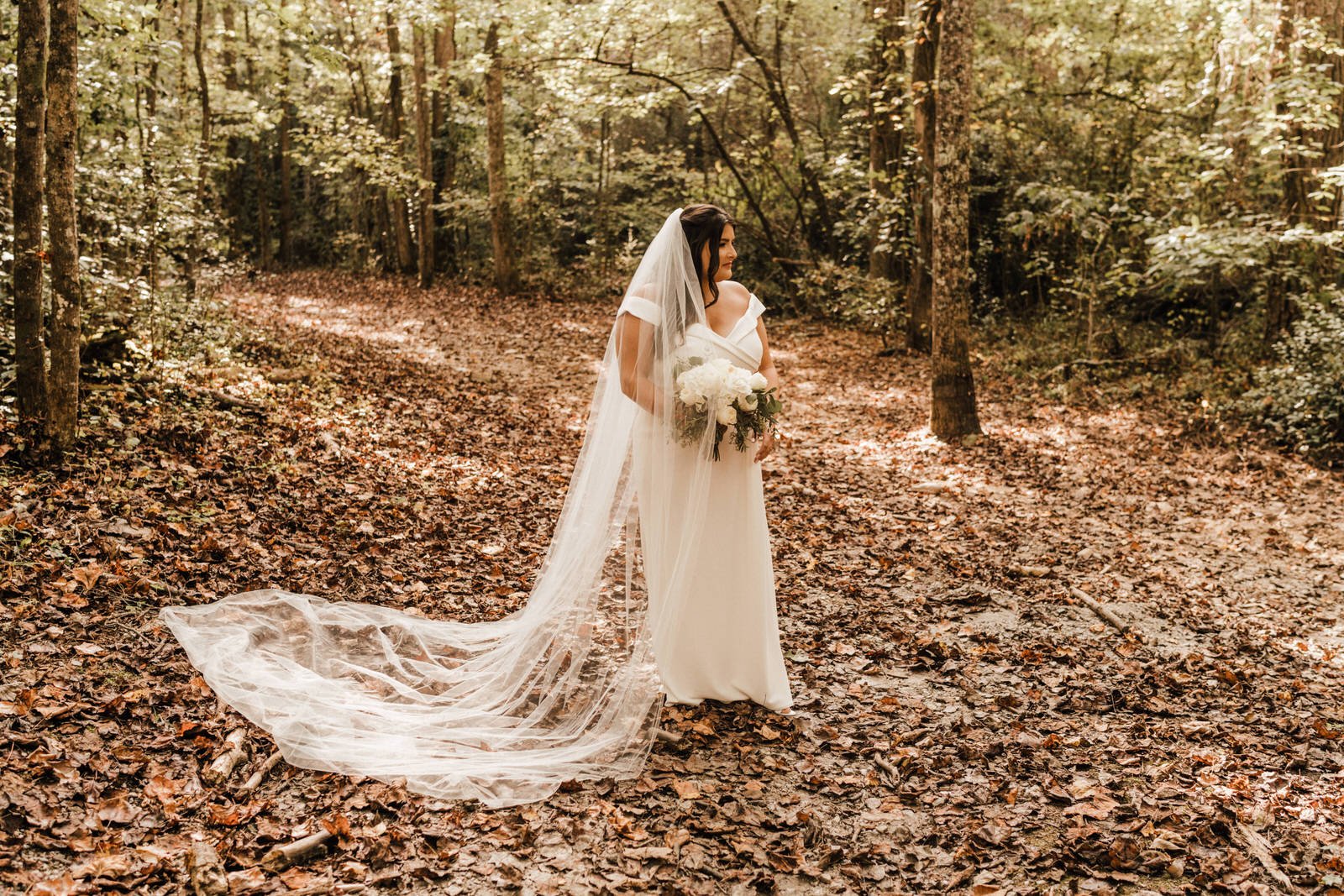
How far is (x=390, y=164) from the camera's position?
19.8 m

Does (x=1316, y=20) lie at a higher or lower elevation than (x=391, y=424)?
higher

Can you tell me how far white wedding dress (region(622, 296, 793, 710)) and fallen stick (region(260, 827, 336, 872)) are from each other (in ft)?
6.04

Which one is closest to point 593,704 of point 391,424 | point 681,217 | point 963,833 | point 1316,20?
point 963,833

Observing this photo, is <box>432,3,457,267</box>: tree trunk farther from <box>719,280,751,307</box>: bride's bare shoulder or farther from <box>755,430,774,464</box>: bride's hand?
<box>755,430,774,464</box>: bride's hand

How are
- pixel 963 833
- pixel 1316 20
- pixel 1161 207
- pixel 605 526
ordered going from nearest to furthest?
pixel 963 833, pixel 605 526, pixel 1316 20, pixel 1161 207

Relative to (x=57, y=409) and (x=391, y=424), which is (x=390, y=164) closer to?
(x=391, y=424)

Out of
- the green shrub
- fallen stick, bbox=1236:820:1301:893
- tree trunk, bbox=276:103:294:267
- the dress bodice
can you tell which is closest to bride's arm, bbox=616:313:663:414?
the dress bodice

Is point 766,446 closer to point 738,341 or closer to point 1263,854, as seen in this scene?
point 738,341

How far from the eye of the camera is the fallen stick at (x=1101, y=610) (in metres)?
6.16

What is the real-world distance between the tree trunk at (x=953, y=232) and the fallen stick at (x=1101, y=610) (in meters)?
4.01

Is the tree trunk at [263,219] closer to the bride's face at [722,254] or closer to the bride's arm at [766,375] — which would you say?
the bride's arm at [766,375]

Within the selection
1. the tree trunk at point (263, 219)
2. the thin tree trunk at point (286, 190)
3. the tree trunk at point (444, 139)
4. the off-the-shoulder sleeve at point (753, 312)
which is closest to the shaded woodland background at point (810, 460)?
the tree trunk at point (444, 139)

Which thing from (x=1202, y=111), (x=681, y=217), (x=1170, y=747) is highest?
(x=1202, y=111)

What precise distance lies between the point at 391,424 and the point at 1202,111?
1368 centimetres
